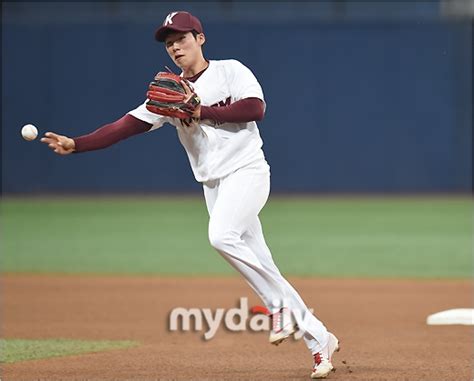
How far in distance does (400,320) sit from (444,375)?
2263 mm

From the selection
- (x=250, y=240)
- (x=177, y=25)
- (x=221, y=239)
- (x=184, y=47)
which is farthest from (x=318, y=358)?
(x=177, y=25)

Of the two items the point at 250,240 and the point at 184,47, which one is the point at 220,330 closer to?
the point at 250,240

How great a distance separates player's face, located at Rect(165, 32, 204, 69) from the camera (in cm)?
498

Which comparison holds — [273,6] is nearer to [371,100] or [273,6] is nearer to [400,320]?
[371,100]

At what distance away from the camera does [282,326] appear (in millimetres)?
4898

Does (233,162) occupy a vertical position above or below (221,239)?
above

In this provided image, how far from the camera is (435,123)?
20.5m

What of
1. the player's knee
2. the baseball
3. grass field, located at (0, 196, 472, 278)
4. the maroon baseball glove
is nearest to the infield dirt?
the player's knee

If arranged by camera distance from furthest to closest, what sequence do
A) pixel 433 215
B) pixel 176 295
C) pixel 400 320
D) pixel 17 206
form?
pixel 17 206 < pixel 433 215 < pixel 176 295 < pixel 400 320

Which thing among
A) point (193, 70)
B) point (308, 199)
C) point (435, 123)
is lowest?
point (308, 199)

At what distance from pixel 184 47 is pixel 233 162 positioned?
638mm

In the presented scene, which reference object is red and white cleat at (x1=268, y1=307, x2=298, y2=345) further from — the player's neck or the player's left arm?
→ the player's neck

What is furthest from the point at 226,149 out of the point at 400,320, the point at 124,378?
the point at 400,320

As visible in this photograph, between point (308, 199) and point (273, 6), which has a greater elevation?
point (273, 6)
